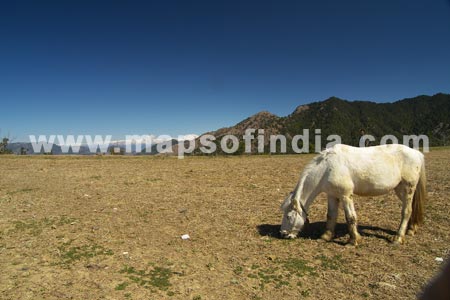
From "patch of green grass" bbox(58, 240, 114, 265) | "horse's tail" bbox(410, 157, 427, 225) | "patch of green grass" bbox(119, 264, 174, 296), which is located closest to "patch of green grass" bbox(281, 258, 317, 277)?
"patch of green grass" bbox(119, 264, 174, 296)

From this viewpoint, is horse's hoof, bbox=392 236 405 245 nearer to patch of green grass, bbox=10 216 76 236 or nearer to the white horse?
the white horse

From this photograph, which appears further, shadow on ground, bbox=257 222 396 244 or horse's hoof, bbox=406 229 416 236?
shadow on ground, bbox=257 222 396 244

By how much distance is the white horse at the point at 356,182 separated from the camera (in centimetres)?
749

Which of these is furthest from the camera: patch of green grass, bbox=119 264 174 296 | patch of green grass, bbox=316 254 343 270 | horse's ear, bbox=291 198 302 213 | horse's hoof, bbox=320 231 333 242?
horse's hoof, bbox=320 231 333 242

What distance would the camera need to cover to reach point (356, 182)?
7.55 meters

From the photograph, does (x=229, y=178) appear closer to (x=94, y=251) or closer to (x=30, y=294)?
(x=94, y=251)

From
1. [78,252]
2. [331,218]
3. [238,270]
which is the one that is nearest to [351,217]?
[331,218]

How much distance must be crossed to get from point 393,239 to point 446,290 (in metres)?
7.99

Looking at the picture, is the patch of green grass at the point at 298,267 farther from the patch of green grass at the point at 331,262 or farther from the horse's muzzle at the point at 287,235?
the horse's muzzle at the point at 287,235

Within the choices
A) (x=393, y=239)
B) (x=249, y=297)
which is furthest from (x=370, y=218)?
(x=249, y=297)

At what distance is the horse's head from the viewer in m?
7.88

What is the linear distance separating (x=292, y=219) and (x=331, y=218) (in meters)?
1.05

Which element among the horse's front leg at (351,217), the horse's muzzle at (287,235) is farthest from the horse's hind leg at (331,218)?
the horse's muzzle at (287,235)

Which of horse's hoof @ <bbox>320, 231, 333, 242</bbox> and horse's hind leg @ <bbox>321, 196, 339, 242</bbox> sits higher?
horse's hind leg @ <bbox>321, 196, 339, 242</bbox>
